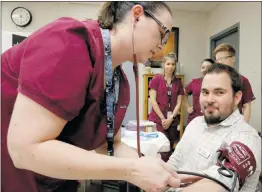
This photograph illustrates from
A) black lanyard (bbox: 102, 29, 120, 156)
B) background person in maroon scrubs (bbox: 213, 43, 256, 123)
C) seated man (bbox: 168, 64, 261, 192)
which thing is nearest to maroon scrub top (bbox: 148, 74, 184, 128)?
seated man (bbox: 168, 64, 261, 192)

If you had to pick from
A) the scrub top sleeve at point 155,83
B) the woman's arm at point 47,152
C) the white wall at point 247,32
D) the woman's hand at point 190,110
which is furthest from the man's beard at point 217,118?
the white wall at point 247,32

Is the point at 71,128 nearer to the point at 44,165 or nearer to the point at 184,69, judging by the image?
the point at 44,165

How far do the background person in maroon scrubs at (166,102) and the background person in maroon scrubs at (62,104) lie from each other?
100 cm

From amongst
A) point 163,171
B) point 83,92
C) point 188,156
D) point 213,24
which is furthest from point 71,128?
point 213,24

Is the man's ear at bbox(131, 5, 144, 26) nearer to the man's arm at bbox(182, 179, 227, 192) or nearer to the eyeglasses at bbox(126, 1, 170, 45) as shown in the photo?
the eyeglasses at bbox(126, 1, 170, 45)

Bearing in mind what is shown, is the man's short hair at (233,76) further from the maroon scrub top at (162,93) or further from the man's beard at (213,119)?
the maroon scrub top at (162,93)

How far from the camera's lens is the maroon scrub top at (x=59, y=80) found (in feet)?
1.42

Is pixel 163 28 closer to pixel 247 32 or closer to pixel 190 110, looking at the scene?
pixel 190 110

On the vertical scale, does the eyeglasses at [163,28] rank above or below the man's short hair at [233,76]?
above

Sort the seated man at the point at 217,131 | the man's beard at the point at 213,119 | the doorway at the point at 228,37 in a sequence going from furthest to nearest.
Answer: the doorway at the point at 228,37
the man's beard at the point at 213,119
the seated man at the point at 217,131

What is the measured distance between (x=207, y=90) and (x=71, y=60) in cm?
90

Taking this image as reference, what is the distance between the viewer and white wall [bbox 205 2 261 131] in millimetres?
2547

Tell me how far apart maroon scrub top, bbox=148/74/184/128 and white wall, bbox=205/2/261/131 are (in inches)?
51.7

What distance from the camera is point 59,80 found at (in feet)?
1.44
